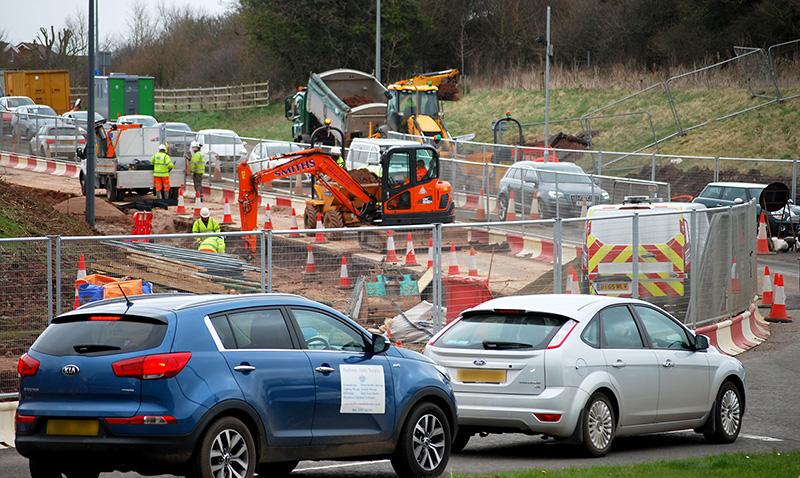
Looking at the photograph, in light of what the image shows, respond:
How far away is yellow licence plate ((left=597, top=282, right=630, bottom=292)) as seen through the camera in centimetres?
1417

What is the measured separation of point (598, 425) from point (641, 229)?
19.5ft

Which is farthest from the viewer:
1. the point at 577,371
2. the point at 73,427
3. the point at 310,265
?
the point at 310,265

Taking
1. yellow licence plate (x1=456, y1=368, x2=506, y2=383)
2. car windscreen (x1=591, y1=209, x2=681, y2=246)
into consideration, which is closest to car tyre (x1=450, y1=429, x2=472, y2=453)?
yellow licence plate (x1=456, y1=368, x2=506, y2=383)

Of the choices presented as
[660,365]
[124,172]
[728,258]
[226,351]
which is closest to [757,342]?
[728,258]

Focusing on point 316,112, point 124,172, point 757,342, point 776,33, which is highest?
point 776,33

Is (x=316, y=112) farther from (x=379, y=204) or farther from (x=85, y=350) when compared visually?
(x=85, y=350)

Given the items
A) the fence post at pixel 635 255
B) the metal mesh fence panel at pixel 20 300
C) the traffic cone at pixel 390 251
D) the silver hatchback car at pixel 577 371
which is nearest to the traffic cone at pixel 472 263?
the traffic cone at pixel 390 251

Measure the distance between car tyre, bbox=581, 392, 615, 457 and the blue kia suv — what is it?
1.76 metres

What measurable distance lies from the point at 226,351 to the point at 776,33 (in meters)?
48.9

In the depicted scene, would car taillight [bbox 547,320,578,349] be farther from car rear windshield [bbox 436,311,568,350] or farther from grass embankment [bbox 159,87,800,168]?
grass embankment [bbox 159,87,800,168]

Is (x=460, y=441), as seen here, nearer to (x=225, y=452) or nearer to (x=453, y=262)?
(x=225, y=452)

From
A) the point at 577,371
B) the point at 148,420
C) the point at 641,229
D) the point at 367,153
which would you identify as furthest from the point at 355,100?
the point at 148,420

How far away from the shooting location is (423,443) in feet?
26.6

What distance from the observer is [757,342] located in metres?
16.3
